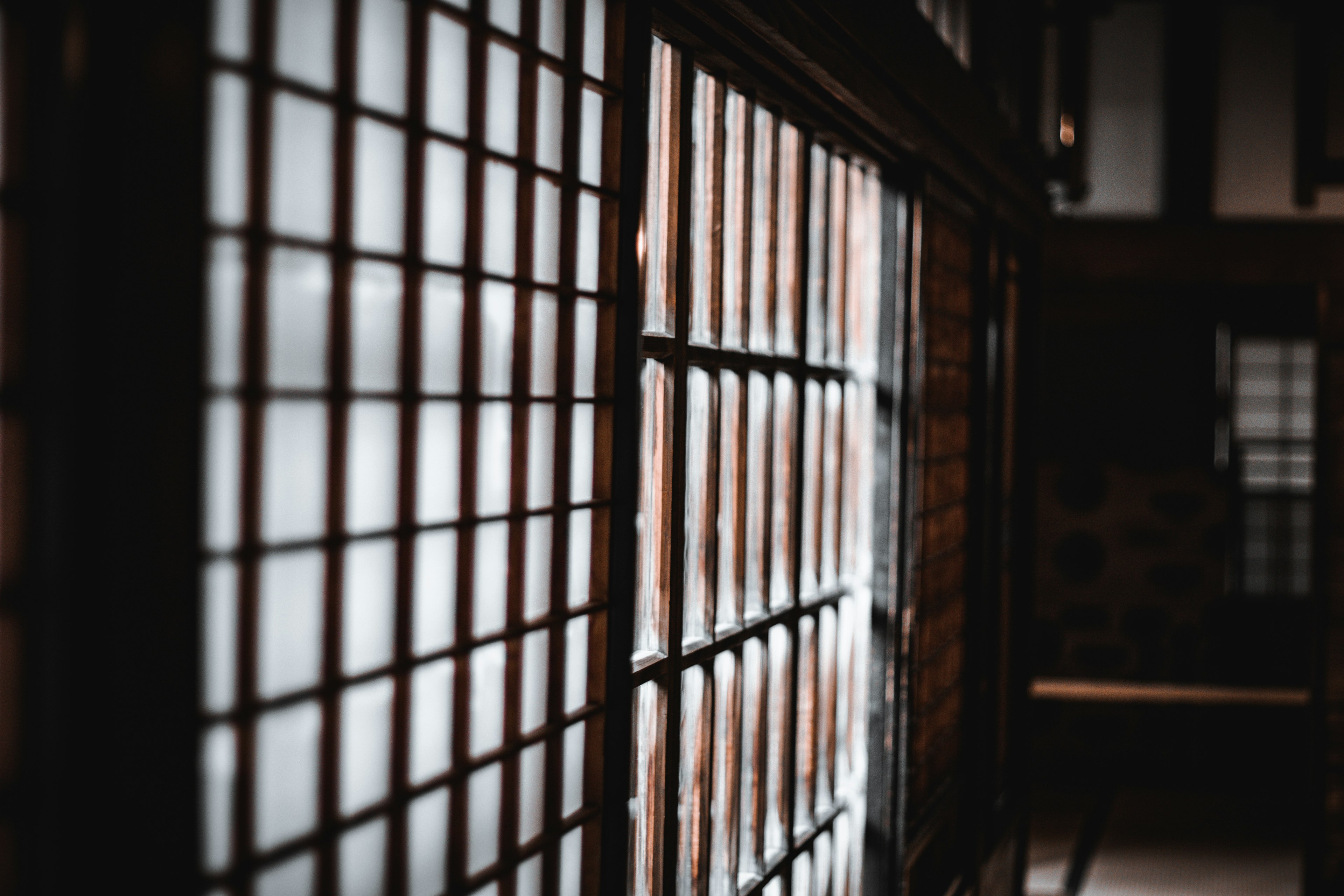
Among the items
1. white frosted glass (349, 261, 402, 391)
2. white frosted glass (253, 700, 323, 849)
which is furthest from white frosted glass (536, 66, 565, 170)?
white frosted glass (253, 700, 323, 849)

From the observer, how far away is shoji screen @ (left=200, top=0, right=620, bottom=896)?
1081 millimetres

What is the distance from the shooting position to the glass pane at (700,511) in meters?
2.28

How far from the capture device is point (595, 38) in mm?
1712

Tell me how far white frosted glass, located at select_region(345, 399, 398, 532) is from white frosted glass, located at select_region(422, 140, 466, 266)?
0.20 m

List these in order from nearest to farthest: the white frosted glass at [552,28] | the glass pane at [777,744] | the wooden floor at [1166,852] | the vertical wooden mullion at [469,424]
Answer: the vertical wooden mullion at [469,424] < the white frosted glass at [552,28] < the glass pane at [777,744] < the wooden floor at [1166,852]

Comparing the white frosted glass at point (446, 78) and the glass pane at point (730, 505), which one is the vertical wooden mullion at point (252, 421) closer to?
the white frosted glass at point (446, 78)

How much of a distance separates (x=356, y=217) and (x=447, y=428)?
29 cm

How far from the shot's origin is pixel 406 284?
1.29 m

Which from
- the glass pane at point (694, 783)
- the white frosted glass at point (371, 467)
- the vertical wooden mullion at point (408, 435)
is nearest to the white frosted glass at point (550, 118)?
the vertical wooden mullion at point (408, 435)

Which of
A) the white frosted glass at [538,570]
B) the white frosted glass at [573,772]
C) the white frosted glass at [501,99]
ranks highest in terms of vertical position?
the white frosted glass at [501,99]

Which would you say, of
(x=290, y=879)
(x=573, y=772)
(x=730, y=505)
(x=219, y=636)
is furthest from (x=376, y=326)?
(x=730, y=505)

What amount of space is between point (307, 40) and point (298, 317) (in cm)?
28

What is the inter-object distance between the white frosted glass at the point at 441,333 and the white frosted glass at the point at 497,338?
5cm

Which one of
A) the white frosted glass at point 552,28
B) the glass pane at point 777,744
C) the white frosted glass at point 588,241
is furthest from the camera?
the glass pane at point 777,744
